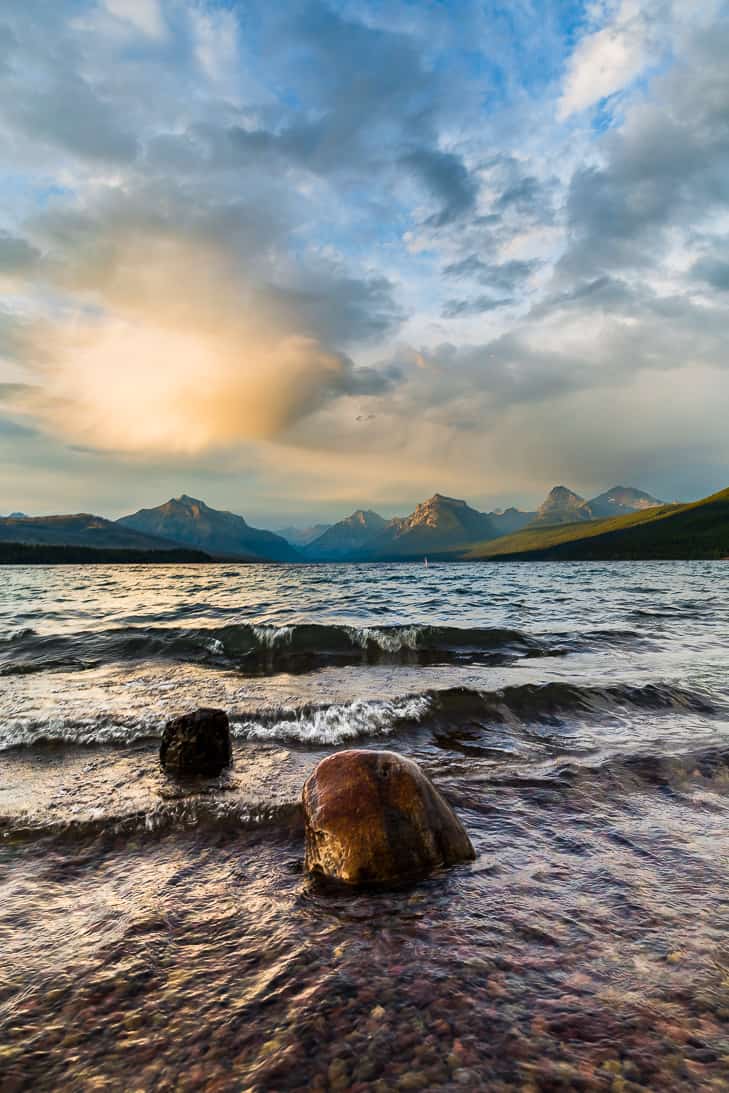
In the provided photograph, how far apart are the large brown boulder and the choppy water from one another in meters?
0.27

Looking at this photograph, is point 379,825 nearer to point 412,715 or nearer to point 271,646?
point 412,715

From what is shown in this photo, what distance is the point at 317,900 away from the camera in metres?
4.43

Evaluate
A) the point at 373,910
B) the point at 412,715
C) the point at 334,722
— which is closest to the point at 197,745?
the point at 334,722

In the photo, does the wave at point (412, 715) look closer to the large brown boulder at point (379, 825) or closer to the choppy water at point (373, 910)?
the choppy water at point (373, 910)

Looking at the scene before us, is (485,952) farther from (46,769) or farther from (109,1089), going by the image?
(46,769)

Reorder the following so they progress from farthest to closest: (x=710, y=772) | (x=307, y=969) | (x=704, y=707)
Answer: (x=704, y=707) → (x=710, y=772) → (x=307, y=969)

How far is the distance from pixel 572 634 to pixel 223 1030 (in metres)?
19.6

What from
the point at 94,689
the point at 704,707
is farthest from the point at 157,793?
the point at 704,707

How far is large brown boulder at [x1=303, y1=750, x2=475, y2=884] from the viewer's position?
478 centimetres

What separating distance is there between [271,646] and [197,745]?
431 inches

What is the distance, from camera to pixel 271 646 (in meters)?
18.6

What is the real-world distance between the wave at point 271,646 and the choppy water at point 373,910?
16.2 feet

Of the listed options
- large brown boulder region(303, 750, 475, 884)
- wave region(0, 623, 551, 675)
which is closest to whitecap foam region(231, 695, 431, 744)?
large brown boulder region(303, 750, 475, 884)

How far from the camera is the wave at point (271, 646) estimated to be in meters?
16.5
